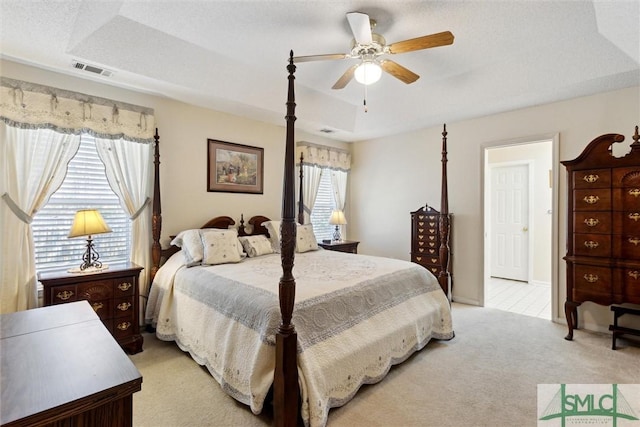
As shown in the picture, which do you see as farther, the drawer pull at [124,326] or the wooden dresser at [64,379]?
the drawer pull at [124,326]

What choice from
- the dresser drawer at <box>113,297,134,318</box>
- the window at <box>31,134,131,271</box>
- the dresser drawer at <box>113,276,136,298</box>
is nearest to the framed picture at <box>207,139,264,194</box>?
the window at <box>31,134,131,271</box>

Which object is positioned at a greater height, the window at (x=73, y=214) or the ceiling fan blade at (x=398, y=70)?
the ceiling fan blade at (x=398, y=70)

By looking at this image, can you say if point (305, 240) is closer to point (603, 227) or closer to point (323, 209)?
point (323, 209)

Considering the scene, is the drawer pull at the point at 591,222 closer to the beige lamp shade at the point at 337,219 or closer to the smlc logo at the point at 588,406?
the smlc logo at the point at 588,406

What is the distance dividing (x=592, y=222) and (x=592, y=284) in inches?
24.4

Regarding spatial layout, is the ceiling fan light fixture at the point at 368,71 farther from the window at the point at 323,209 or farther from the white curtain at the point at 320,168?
the window at the point at 323,209

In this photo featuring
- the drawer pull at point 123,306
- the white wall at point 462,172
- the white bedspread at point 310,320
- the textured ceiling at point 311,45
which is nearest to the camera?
the white bedspread at point 310,320

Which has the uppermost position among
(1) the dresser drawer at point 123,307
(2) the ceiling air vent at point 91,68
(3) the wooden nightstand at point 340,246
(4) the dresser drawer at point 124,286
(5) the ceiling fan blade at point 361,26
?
(5) the ceiling fan blade at point 361,26

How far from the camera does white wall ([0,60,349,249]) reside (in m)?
3.36

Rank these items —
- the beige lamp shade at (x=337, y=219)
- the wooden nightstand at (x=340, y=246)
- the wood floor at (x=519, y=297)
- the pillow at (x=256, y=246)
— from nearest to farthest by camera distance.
→ the pillow at (x=256, y=246) < the wood floor at (x=519, y=297) < the wooden nightstand at (x=340, y=246) < the beige lamp shade at (x=337, y=219)

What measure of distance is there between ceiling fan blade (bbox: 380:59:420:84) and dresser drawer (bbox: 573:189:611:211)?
2.11 meters

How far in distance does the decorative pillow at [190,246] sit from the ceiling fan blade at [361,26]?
2444 mm

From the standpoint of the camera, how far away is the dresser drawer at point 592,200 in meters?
3.00

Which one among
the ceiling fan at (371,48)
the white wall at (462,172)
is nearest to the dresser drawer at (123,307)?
the ceiling fan at (371,48)
